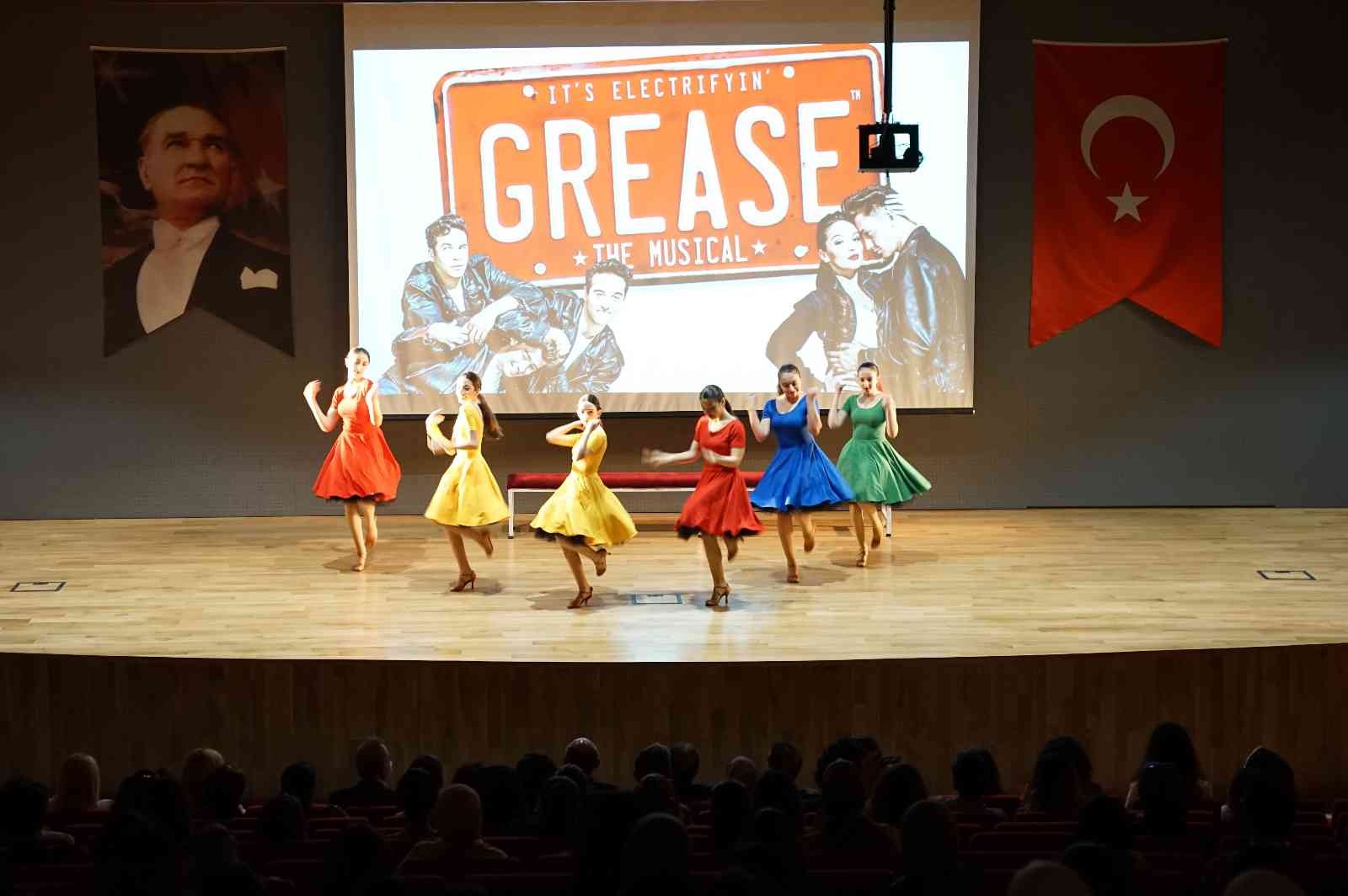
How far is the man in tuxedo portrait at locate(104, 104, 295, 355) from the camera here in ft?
35.9

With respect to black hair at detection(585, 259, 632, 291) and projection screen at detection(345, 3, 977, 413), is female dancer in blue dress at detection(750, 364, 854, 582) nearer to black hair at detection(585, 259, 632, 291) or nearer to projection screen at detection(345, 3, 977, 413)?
projection screen at detection(345, 3, 977, 413)

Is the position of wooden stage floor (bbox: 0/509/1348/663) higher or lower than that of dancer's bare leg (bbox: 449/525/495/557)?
lower

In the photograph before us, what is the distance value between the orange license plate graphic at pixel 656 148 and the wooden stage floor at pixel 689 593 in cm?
226

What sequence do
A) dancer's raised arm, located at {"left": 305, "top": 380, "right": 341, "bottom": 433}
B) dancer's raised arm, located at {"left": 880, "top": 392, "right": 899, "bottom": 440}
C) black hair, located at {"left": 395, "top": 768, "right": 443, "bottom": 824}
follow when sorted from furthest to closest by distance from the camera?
dancer's raised arm, located at {"left": 880, "top": 392, "right": 899, "bottom": 440}, dancer's raised arm, located at {"left": 305, "top": 380, "right": 341, "bottom": 433}, black hair, located at {"left": 395, "top": 768, "right": 443, "bottom": 824}

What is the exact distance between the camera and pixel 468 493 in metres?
8.32

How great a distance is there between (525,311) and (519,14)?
2191 mm

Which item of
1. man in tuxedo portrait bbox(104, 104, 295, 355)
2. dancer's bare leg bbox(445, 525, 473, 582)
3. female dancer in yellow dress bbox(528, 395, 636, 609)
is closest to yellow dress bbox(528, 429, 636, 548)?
female dancer in yellow dress bbox(528, 395, 636, 609)

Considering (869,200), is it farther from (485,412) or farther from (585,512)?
(585,512)

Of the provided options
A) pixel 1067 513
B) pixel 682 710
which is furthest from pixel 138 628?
pixel 1067 513

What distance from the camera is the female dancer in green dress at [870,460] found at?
360 inches

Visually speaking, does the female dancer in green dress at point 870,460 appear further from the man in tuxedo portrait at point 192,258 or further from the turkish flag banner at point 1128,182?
the man in tuxedo portrait at point 192,258

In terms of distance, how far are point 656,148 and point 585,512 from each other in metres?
3.97

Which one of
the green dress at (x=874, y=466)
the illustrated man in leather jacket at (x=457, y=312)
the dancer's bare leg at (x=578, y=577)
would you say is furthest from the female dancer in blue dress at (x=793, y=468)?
the illustrated man in leather jacket at (x=457, y=312)

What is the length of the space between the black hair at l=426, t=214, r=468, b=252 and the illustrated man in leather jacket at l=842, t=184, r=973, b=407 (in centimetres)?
286
